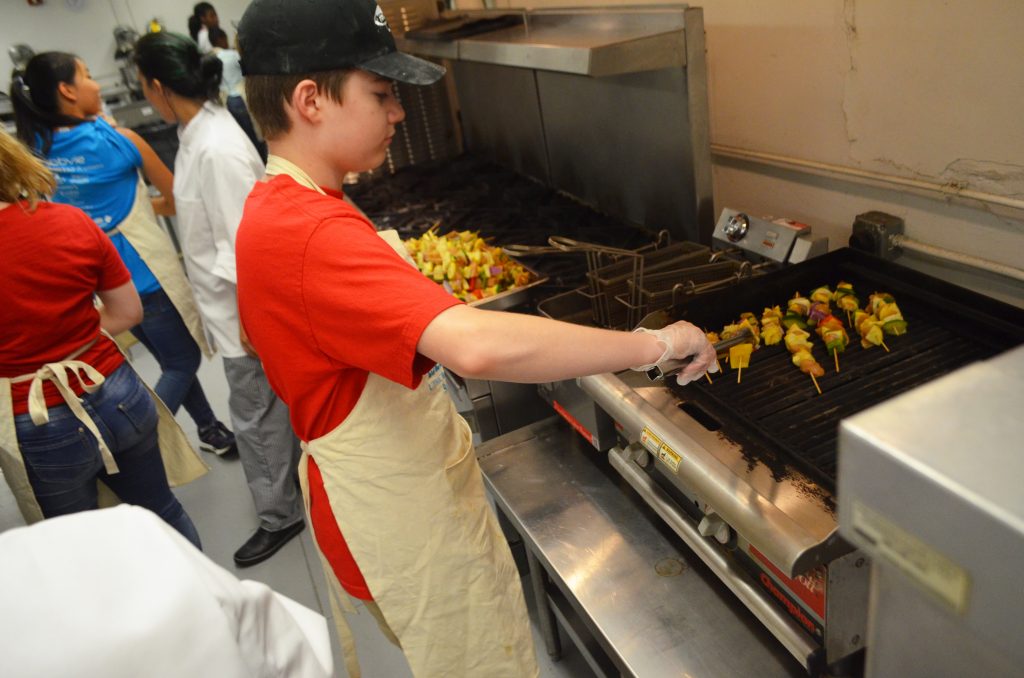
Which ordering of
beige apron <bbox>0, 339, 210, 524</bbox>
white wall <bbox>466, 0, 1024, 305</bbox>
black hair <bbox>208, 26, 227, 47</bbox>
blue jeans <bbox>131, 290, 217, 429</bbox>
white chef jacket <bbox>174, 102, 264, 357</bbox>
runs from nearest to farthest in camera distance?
white wall <bbox>466, 0, 1024, 305</bbox>
beige apron <bbox>0, 339, 210, 524</bbox>
white chef jacket <bbox>174, 102, 264, 357</bbox>
blue jeans <bbox>131, 290, 217, 429</bbox>
black hair <bbox>208, 26, 227, 47</bbox>

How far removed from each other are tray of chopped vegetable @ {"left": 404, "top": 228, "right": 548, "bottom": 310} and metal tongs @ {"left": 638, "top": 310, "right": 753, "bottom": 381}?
64 centimetres

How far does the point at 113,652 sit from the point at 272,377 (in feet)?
2.68

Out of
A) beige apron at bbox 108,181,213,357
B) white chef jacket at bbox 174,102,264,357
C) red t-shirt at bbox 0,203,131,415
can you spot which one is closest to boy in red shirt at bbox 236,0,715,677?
red t-shirt at bbox 0,203,131,415

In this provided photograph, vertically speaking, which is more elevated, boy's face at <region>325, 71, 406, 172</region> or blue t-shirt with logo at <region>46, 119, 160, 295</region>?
boy's face at <region>325, 71, 406, 172</region>

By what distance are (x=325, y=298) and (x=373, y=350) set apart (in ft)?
0.34

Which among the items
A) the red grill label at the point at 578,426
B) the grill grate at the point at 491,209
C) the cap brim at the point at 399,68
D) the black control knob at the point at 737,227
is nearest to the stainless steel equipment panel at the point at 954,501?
the cap brim at the point at 399,68

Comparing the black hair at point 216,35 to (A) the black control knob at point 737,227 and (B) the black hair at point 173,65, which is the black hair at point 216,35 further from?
(A) the black control knob at point 737,227

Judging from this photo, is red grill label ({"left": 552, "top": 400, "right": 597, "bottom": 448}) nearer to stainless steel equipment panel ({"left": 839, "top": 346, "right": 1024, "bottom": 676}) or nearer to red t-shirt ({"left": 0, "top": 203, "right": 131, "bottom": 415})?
stainless steel equipment panel ({"left": 839, "top": 346, "right": 1024, "bottom": 676})

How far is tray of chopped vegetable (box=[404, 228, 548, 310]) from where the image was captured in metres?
2.02

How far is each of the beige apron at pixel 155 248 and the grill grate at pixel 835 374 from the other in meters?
2.11

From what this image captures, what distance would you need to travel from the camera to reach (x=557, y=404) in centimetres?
182

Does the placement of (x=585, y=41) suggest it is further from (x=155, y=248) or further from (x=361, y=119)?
(x=155, y=248)

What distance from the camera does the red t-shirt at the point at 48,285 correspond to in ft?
5.33

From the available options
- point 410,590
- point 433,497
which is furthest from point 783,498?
point 410,590
